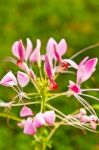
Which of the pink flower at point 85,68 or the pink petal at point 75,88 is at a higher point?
the pink flower at point 85,68

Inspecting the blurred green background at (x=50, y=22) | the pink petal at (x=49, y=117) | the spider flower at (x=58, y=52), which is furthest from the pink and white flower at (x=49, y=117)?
the blurred green background at (x=50, y=22)

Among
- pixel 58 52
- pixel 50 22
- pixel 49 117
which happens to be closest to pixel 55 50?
pixel 58 52

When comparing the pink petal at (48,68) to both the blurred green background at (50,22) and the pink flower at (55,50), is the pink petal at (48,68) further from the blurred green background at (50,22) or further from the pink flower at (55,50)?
the blurred green background at (50,22)

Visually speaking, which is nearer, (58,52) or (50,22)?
(58,52)

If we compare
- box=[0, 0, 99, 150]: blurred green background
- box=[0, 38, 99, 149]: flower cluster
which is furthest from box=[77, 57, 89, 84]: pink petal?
box=[0, 0, 99, 150]: blurred green background

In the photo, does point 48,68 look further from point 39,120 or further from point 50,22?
point 50,22

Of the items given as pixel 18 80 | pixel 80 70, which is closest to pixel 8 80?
pixel 18 80

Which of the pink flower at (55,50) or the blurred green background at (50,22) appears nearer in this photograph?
the pink flower at (55,50)

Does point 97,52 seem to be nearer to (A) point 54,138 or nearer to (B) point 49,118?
(A) point 54,138

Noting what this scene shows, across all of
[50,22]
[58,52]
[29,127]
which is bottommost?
[29,127]

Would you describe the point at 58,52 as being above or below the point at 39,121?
above

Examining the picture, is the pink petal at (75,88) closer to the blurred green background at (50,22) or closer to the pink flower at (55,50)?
the pink flower at (55,50)

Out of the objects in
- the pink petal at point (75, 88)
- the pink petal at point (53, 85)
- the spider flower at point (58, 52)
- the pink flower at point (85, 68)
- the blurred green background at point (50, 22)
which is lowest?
the pink petal at point (75, 88)
